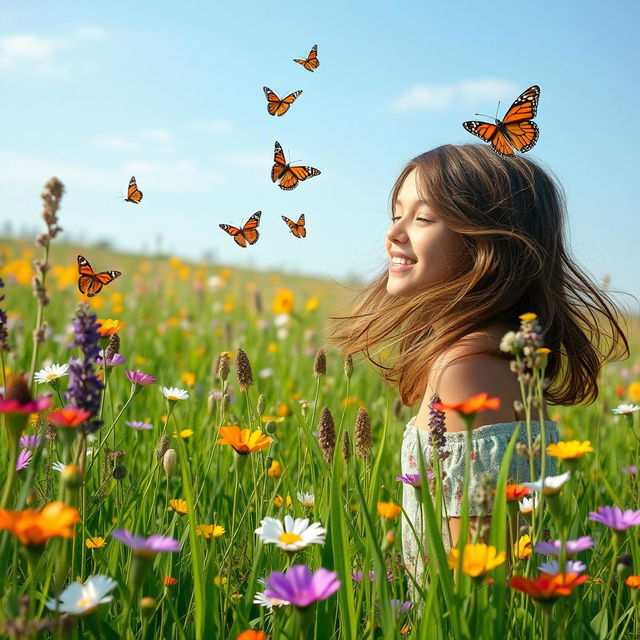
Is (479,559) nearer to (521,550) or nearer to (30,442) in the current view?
(521,550)

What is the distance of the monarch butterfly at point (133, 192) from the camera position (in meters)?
2.25

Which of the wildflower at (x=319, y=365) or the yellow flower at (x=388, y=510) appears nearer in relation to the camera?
the yellow flower at (x=388, y=510)

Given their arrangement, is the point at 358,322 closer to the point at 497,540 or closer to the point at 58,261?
the point at 497,540

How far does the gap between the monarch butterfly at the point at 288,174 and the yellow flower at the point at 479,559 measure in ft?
6.74

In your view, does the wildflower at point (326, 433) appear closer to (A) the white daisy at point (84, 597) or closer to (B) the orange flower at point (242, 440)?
(B) the orange flower at point (242, 440)

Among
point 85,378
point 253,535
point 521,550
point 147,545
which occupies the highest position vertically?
point 85,378

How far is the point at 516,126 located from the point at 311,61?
2.36 feet

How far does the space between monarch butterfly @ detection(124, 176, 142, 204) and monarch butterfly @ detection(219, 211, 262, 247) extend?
0.39 meters

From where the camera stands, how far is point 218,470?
2.10 metres

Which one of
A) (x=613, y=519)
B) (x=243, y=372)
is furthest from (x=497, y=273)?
(x=613, y=519)

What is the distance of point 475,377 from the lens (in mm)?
2012

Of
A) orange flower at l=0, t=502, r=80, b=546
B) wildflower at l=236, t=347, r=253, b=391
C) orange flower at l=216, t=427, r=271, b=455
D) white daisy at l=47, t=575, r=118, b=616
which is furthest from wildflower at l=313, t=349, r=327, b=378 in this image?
orange flower at l=0, t=502, r=80, b=546

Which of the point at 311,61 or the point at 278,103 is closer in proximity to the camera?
the point at 311,61

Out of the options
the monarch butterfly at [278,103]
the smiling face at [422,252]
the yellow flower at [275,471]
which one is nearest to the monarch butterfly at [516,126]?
the smiling face at [422,252]
